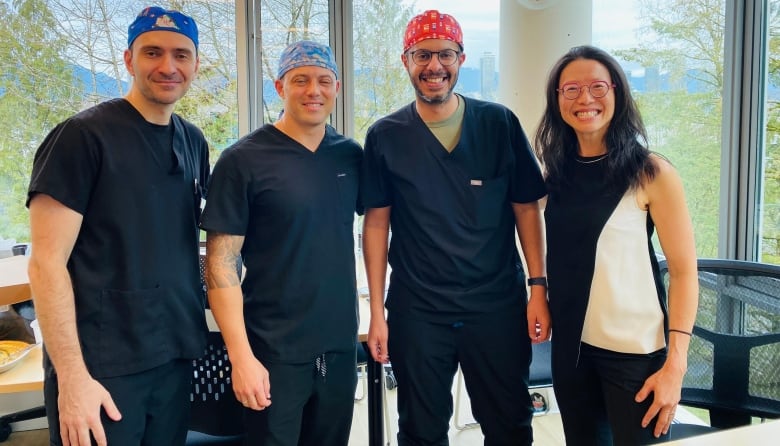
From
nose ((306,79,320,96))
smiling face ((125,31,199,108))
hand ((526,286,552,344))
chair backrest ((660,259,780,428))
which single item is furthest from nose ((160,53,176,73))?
chair backrest ((660,259,780,428))

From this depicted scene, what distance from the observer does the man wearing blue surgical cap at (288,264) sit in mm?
1446

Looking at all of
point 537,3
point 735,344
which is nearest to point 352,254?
point 735,344

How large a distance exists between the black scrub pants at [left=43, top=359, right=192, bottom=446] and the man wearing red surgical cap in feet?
1.88

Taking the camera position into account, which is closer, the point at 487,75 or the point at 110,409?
the point at 110,409

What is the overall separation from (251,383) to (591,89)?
1.16 meters

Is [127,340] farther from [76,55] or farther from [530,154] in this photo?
[76,55]

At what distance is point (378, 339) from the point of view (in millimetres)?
1709

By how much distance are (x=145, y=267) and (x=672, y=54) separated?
2443 millimetres

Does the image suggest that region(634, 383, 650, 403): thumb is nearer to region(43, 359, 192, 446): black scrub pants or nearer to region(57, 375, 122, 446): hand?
region(43, 359, 192, 446): black scrub pants

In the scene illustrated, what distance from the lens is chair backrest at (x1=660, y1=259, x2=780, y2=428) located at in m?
1.53

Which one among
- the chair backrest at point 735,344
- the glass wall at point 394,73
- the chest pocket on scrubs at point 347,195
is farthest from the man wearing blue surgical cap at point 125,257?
the glass wall at point 394,73

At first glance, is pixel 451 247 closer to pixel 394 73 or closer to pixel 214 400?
pixel 214 400

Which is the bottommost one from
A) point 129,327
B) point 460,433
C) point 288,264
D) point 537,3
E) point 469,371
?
point 460,433

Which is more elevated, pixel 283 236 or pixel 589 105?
pixel 589 105
